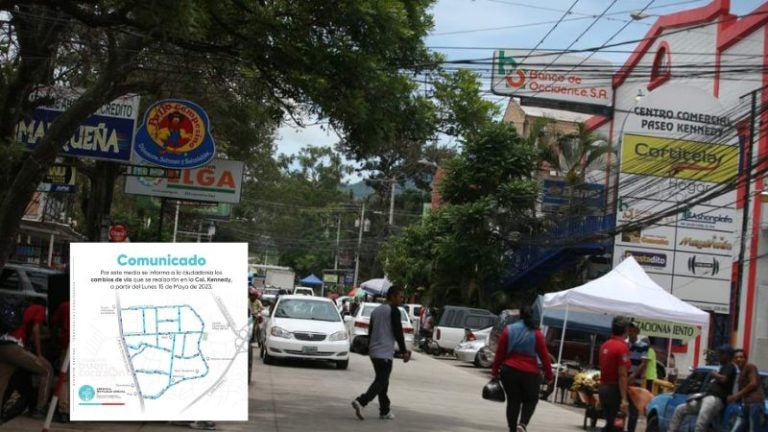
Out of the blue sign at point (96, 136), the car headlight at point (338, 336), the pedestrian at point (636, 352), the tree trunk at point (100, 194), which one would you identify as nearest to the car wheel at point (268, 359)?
the car headlight at point (338, 336)

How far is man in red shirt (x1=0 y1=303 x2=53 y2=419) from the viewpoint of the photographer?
958cm

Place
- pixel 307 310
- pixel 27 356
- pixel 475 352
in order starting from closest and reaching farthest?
pixel 27 356 → pixel 307 310 → pixel 475 352

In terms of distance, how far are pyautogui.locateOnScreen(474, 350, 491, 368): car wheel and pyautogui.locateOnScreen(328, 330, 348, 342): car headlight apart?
9128mm

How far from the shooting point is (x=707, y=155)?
98.1ft

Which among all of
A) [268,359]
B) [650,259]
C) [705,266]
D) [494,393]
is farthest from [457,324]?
[494,393]

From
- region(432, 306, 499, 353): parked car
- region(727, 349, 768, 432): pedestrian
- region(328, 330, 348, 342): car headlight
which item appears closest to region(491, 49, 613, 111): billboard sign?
region(432, 306, 499, 353): parked car

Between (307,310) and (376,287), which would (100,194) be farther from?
(376,287)

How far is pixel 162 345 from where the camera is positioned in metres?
6.20

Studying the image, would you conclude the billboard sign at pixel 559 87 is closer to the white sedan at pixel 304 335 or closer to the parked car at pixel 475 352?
the parked car at pixel 475 352

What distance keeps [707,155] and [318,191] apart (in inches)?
2339

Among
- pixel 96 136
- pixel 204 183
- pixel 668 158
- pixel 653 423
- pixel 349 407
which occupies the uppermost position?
pixel 668 158

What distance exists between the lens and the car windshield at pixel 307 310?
21969 millimetres

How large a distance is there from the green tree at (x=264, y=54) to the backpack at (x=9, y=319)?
2.64 meters

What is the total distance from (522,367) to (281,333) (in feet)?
35.1
